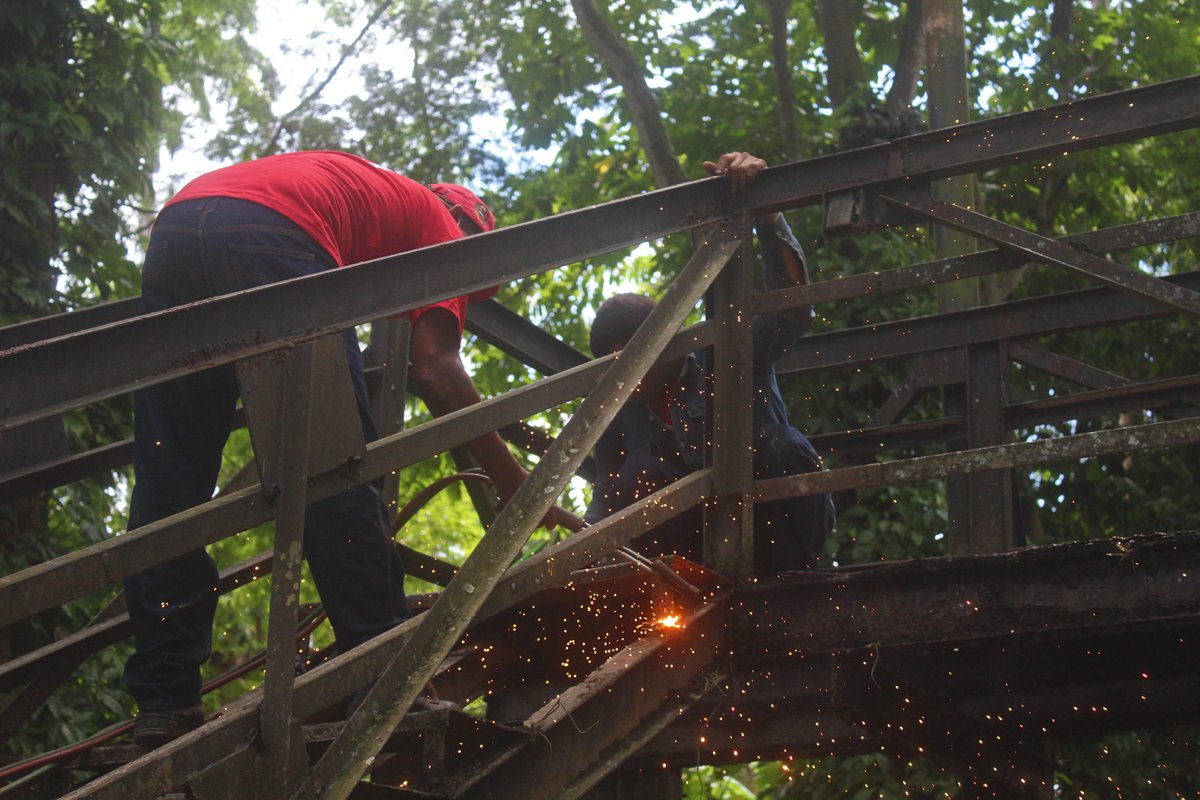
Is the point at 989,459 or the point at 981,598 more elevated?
the point at 989,459

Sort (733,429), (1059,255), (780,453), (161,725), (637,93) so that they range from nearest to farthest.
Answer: (161,725)
(1059,255)
(733,429)
(780,453)
(637,93)

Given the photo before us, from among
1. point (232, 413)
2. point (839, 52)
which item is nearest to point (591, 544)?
point (232, 413)

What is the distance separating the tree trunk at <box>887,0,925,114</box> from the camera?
919cm

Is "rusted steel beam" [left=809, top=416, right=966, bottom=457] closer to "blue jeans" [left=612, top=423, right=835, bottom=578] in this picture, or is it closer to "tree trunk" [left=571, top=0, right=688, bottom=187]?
"blue jeans" [left=612, top=423, right=835, bottom=578]

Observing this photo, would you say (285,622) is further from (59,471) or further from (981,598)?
(981,598)

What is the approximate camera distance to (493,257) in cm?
326

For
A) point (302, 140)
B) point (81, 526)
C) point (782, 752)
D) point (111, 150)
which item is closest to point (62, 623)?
point (81, 526)

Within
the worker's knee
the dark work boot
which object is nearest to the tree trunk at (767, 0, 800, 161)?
the worker's knee

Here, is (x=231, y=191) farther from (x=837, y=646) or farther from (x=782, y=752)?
(x=782, y=752)

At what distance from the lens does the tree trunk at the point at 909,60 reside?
9188 millimetres

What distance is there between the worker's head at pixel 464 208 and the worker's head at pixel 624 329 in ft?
2.14

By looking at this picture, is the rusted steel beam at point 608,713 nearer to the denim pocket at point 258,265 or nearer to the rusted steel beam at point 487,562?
the rusted steel beam at point 487,562

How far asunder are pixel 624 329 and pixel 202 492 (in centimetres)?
176

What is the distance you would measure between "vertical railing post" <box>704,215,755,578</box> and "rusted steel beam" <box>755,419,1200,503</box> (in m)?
0.08
